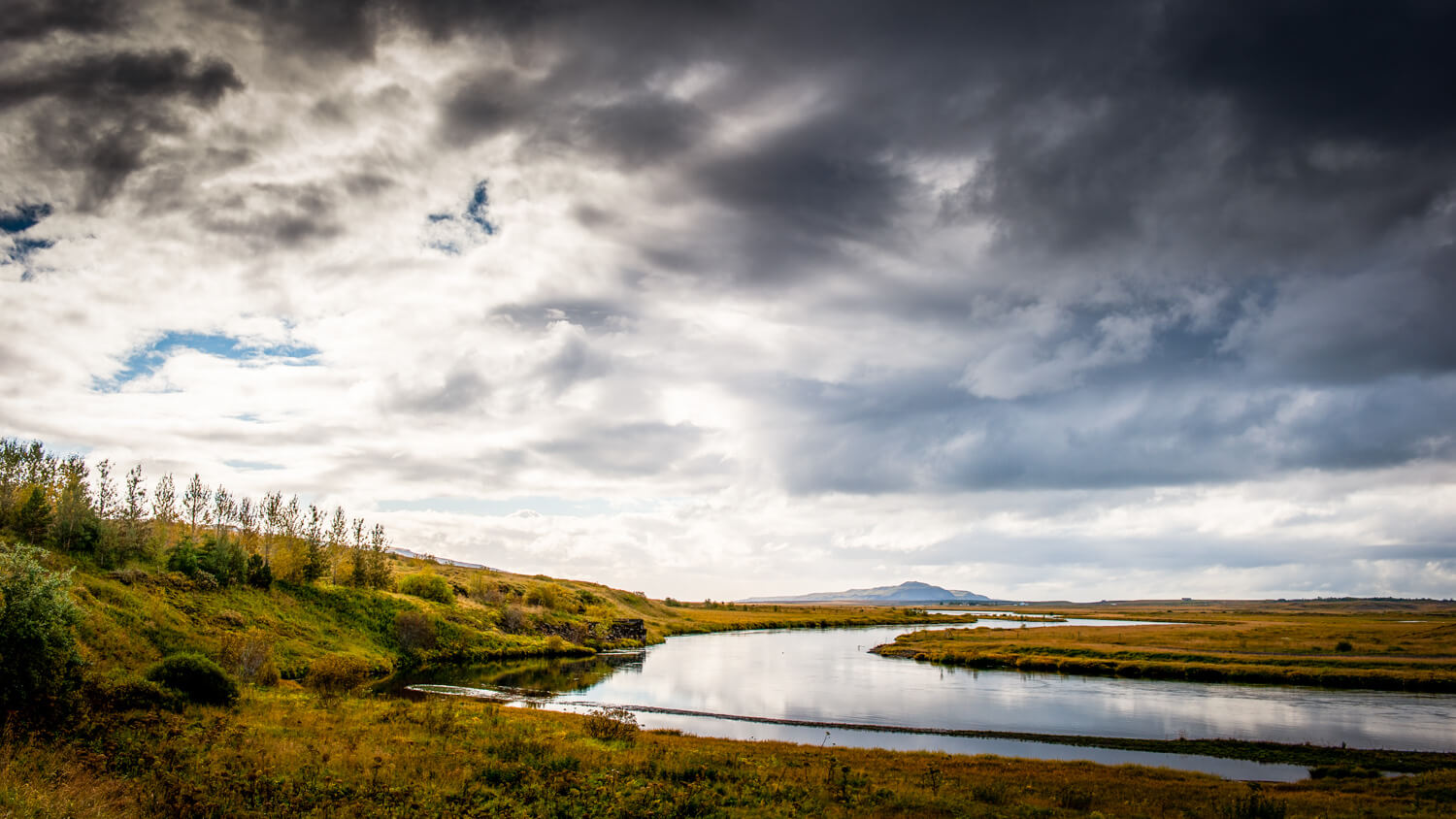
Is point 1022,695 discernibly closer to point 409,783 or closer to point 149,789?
point 409,783

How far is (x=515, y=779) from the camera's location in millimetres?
22969

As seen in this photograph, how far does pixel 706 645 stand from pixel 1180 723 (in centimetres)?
8693

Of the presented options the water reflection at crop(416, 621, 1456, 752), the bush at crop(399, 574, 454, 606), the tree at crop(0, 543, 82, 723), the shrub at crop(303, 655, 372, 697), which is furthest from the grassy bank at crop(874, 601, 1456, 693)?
the tree at crop(0, 543, 82, 723)

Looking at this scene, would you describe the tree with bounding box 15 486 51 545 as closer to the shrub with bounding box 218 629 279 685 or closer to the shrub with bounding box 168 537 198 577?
the shrub with bounding box 168 537 198 577

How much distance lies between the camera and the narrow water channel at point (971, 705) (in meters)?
44.2

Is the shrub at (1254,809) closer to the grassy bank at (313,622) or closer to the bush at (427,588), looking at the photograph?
the grassy bank at (313,622)

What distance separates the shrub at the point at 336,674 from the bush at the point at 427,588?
1763 inches

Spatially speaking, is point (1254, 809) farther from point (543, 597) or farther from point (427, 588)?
point (543, 597)

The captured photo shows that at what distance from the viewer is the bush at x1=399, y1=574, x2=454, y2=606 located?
10400cm

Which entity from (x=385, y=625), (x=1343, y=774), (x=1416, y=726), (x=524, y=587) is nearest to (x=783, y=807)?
(x=1343, y=774)

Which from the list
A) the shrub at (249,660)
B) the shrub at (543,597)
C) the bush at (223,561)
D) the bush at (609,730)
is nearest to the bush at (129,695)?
the shrub at (249,660)

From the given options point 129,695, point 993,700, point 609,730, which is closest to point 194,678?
point 129,695

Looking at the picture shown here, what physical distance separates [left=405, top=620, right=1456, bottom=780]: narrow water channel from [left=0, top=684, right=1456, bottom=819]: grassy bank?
10.2 m

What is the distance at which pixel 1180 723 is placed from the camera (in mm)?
50125
